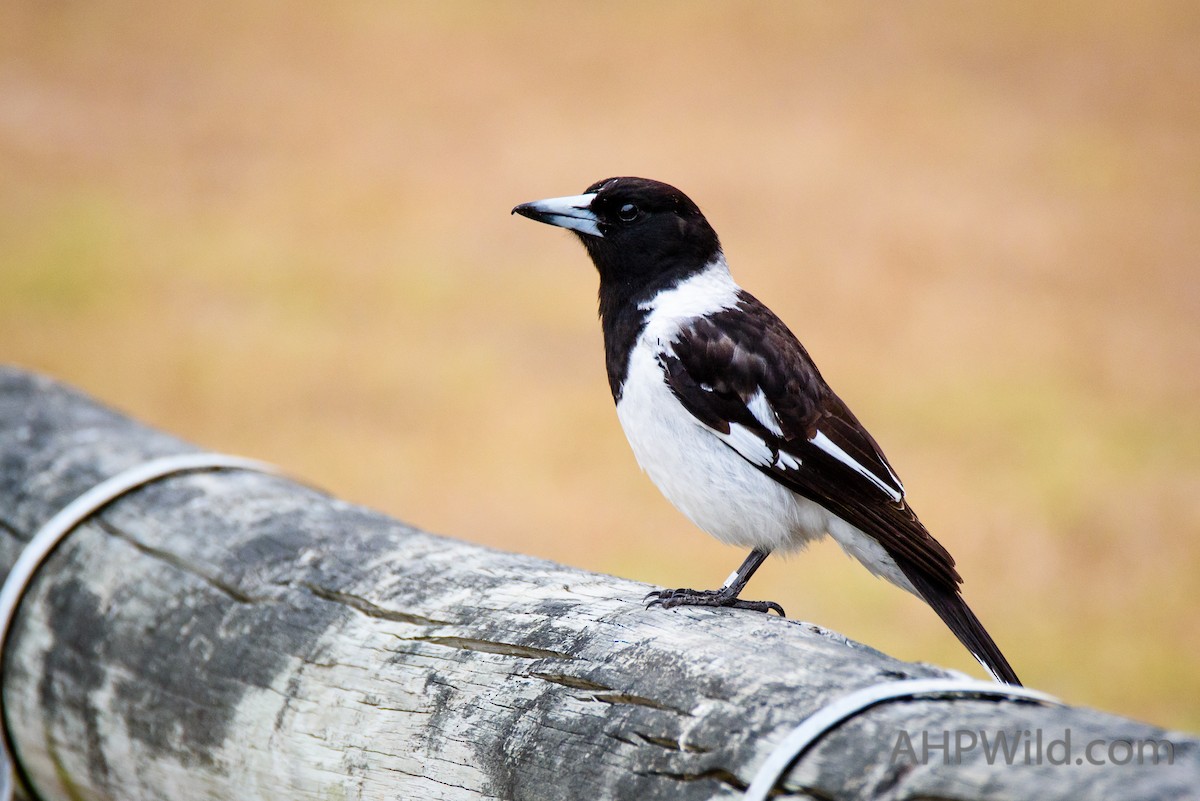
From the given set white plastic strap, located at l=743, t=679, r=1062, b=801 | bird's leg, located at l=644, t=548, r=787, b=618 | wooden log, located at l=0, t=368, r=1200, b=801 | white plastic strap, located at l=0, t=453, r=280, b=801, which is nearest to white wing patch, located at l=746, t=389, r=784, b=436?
bird's leg, located at l=644, t=548, r=787, b=618

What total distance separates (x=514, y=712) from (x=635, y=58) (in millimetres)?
3083

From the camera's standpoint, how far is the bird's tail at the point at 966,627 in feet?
3.73

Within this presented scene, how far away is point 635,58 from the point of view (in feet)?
12.1

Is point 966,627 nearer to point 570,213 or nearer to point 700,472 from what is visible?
point 700,472

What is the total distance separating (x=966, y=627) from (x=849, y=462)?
23 centimetres

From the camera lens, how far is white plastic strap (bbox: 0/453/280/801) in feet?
4.58

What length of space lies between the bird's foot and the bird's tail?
175mm

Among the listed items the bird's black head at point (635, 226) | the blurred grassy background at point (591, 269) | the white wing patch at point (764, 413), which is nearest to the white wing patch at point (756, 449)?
the white wing patch at point (764, 413)

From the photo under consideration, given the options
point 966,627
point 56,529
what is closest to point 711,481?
point 966,627

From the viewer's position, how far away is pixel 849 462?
1294mm

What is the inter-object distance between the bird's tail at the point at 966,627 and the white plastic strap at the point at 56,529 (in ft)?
Answer: 3.19

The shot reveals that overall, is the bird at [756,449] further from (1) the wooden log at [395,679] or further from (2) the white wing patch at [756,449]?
(1) the wooden log at [395,679]

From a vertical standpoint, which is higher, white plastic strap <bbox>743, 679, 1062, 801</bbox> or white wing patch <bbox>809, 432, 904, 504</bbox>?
white wing patch <bbox>809, 432, 904, 504</bbox>

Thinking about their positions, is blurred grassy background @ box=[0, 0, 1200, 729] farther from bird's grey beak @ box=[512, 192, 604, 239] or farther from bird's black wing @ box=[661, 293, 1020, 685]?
bird's grey beak @ box=[512, 192, 604, 239]
